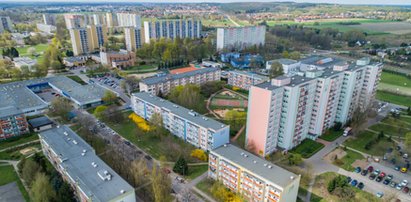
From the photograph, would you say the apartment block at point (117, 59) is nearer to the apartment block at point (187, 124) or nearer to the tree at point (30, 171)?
the apartment block at point (187, 124)

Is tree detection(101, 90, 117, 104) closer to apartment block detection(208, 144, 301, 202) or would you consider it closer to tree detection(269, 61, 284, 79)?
apartment block detection(208, 144, 301, 202)

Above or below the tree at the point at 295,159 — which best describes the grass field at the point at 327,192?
below

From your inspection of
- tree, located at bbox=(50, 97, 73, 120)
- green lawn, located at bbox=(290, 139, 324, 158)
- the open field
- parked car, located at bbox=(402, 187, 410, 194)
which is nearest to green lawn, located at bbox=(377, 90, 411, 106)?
green lawn, located at bbox=(290, 139, 324, 158)

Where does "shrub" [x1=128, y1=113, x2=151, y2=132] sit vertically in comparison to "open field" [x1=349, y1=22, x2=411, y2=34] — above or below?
below

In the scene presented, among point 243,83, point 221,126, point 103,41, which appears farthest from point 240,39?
point 221,126

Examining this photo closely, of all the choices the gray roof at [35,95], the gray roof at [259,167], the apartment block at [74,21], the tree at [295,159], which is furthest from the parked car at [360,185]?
the apartment block at [74,21]
